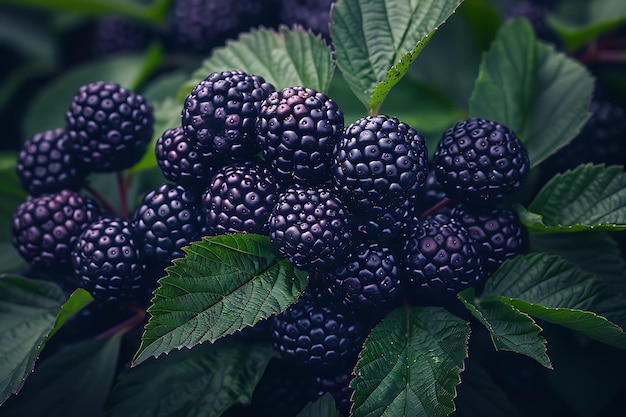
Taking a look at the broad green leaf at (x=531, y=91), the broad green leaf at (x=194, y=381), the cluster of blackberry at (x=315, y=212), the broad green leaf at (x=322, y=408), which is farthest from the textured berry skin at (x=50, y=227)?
the broad green leaf at (x=531, y=91)

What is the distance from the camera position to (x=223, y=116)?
84 cm

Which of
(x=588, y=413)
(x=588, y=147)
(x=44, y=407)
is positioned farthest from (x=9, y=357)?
(x=588, y=147)

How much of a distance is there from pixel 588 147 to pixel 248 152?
2.56 feet

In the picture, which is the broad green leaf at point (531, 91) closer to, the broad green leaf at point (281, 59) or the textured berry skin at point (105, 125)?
the broad green leaf at point (281, 59)

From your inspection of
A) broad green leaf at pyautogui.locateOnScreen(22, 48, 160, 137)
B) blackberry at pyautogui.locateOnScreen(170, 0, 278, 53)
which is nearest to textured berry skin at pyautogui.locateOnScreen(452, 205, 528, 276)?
blackberry at pyautogui.locateOnScreen(170, 0, 278, 53)

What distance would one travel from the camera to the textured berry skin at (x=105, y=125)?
98cm

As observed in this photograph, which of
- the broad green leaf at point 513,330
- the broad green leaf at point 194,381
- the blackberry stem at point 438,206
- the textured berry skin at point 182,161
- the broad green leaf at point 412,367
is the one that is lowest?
the broad green leaf at point 194,381

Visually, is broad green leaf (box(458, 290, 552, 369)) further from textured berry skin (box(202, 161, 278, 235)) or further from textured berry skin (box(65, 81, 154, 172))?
textured berry skin (box(65, 81, 154, 172))

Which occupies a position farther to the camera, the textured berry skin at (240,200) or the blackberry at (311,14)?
the blackberry at (311,14)

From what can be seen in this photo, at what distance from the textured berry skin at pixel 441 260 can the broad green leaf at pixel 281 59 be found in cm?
31

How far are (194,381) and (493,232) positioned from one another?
1.77 feet

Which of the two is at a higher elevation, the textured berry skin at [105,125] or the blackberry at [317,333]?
the textured berry skin at [105,125]

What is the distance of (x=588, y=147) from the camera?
124 centimetres

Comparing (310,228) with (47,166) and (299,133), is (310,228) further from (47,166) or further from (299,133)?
(47,166)
